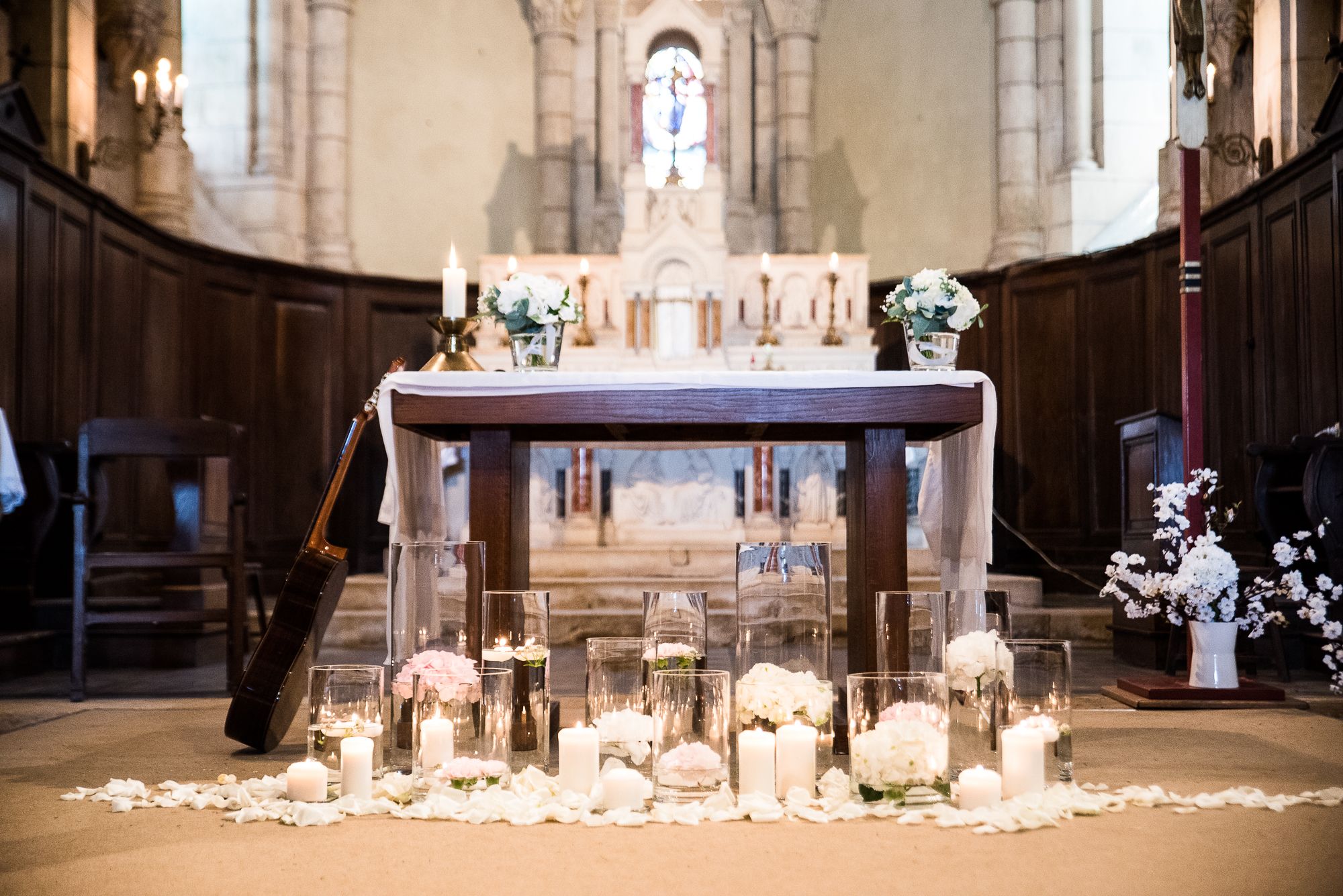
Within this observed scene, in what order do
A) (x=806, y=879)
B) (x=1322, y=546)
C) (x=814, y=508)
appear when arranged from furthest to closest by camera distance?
(x=814, y=508) < (x=1322, y=546) < (x=806, y=879)

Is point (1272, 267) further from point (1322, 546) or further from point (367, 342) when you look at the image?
point (367, 342)

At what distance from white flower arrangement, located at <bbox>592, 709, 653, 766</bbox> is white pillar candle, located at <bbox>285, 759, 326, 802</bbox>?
68 cm

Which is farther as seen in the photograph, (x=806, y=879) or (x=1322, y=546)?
(x=1322, y=546)

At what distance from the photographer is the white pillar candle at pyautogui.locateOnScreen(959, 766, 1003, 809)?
261 cm

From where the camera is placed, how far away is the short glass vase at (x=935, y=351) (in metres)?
3.68

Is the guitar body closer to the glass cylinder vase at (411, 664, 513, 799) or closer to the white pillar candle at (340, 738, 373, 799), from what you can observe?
the glass cylinder vase at (411, 664, 513, 799)

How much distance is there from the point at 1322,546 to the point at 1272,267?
Answer: 1.83 metres

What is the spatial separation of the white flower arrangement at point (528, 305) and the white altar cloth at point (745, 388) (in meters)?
0.36

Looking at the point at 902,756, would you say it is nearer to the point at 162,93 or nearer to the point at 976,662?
the point at 976,662

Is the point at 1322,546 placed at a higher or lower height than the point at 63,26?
lower

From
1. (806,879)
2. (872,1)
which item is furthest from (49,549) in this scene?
Result: (872,1)

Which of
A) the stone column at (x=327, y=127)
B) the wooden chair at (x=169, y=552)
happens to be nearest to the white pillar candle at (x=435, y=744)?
the wooden chair at (x=169, y=552)

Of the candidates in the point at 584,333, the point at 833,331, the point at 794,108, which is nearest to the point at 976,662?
the point at 833,331

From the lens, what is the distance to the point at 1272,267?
6.33 meters
